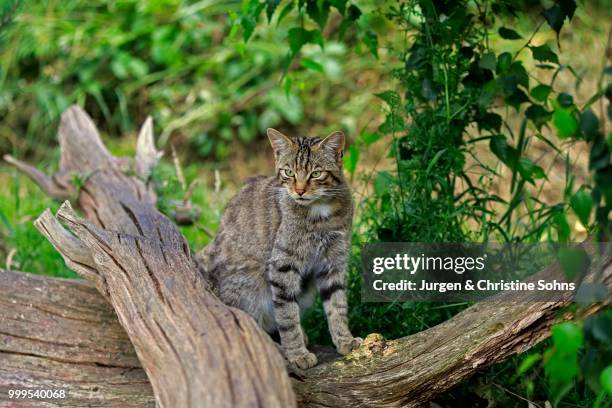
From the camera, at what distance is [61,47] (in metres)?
7.80

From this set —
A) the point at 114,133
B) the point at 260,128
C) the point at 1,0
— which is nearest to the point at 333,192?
the point at 1,0

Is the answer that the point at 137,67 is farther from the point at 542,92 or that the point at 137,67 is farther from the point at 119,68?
the point at 542,92

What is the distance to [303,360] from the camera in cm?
314

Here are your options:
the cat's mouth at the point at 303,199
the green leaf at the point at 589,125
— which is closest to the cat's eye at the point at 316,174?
the cat's mouth at the point at 303,199

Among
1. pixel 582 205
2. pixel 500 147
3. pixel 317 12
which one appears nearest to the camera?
pixel 582 205

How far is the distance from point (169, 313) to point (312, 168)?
1071mm

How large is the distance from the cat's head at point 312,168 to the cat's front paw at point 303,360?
67 centimetres

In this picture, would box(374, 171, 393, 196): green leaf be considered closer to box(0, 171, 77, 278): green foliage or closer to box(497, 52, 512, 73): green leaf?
box(497, 52, 512, 73): green leaf

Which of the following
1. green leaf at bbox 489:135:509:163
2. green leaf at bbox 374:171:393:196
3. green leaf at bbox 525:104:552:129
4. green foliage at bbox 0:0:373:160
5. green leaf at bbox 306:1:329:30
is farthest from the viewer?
green foliage at bbox 0:0:373:160

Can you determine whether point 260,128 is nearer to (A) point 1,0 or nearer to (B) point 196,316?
(A) point 1,0

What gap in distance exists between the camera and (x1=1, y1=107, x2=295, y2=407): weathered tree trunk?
2244mm

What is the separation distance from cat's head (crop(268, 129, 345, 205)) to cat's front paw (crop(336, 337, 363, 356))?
0.62 m

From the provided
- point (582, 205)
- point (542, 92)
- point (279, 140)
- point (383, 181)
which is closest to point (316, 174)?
point (279, 140)

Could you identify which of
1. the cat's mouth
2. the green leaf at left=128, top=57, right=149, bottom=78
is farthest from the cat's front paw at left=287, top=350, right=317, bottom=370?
the green leaf at left=128, top=57, right=149, bottom=78
